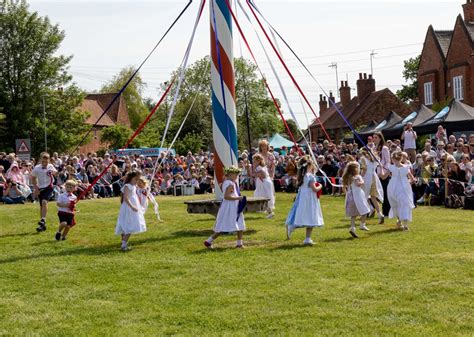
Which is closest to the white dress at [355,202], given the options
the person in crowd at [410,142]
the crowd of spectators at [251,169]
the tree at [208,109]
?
the crowd of spectators at [251,169]

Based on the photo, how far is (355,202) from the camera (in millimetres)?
11281

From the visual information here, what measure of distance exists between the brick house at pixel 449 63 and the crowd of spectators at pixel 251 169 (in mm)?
13889

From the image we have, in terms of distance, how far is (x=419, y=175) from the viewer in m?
17.6

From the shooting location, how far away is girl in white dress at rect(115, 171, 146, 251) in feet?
34.0

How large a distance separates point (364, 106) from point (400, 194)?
137 feet

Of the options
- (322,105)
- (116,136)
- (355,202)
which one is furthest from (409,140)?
(322,105)

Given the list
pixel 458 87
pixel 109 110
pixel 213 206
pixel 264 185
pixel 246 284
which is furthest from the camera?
pixel 109 110

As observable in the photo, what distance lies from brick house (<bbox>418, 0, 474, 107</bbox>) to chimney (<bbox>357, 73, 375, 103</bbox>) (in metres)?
9.37

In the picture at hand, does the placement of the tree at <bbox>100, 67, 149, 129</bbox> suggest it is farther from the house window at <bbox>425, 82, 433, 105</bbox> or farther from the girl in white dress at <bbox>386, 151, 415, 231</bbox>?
the girl in white dress at <bbox>386, 151, 415, 231</bbox>

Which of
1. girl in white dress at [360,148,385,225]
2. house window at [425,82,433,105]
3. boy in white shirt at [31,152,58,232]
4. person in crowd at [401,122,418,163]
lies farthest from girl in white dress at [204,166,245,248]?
house window at [425,82,433,105]

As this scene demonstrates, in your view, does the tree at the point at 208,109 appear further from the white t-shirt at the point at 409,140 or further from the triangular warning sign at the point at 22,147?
the white t-shirt at the point at 409,140

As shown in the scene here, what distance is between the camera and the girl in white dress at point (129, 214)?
1035cm

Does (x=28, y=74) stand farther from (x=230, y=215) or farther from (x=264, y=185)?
(x=230, y=215)

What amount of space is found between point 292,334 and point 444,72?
3920 cm
